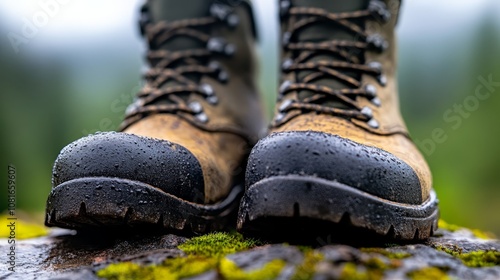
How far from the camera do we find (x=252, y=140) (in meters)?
2.47

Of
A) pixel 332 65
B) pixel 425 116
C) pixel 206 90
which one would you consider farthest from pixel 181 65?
pixel 425 116

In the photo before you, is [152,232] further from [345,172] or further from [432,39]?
[432,39]

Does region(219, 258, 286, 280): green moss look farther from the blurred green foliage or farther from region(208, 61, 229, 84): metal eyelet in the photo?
the blurred green foliage

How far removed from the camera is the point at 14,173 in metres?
2.29

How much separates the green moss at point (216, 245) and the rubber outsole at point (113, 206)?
10cm

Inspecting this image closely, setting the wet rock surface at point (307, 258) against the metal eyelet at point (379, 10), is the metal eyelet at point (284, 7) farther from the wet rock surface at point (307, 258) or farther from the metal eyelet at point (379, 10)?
the wet rock surface at point (307, 258)

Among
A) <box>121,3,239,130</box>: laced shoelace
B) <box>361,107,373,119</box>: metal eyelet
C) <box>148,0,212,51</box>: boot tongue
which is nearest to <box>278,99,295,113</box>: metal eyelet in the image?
<box>361,107,373,119</box>: metal eyelet

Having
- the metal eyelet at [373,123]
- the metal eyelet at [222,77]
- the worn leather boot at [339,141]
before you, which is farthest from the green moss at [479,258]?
the metal eyelet at [222,77]

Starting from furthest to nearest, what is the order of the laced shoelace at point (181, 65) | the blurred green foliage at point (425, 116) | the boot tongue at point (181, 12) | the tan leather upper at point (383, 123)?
1. the blurred green foliage at point (425, 116)
2. the boot tongue at point (181, 12)
3. the laced shoelace at point (181, 65)
4. the tan leather upper at point (383, 123)

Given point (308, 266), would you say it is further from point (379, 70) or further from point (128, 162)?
point (379, 70)

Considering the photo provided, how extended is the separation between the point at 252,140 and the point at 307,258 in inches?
47.1

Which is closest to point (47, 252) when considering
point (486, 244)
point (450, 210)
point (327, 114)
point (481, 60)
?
point (327, 114)

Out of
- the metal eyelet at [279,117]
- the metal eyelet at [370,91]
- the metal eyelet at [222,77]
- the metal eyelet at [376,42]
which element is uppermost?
the metal eyelet at [376,42]

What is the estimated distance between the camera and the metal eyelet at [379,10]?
2.08 metres
